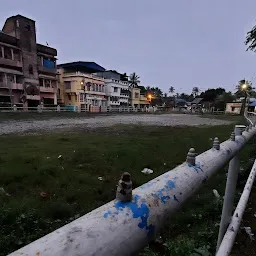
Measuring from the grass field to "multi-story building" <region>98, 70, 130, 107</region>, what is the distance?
4933 cm

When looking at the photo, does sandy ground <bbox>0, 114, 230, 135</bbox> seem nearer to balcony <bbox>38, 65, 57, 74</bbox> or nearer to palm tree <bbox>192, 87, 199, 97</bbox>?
balcony <bbox>38, 65, 57, 74</bbox>

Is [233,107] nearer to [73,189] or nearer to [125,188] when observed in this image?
[73,189]

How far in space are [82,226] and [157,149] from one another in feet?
23.2

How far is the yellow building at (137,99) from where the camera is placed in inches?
2635

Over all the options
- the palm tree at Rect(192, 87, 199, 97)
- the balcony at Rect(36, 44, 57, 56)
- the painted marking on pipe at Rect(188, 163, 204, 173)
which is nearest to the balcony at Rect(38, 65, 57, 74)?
the balcony at Rect(36, 44, 57, 56)

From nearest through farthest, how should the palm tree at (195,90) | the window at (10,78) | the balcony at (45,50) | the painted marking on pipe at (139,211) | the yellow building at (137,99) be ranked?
A: the painted marking on pipe at (139,211) < the window at (10,78) < the balcony at (45,50) < the yellow building at (137,99) < the palm tree at (195,90)

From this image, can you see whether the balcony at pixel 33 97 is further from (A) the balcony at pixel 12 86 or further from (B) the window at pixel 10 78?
(B) the window at pixel 10 78

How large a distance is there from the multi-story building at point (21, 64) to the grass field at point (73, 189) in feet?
94.8

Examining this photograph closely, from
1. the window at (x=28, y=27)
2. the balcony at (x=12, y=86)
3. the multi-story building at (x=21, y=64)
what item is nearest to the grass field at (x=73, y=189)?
the balcony at (x=12, y=86)

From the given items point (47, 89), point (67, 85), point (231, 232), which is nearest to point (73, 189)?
point (231, 232)

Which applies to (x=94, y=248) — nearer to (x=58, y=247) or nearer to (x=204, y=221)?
(x=58, y=247)

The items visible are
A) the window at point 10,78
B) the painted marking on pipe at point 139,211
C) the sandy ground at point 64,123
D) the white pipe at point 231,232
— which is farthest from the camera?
the window at point 10,78

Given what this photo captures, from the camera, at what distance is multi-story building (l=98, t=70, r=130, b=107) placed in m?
55.5

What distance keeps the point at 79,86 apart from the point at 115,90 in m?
15.4
